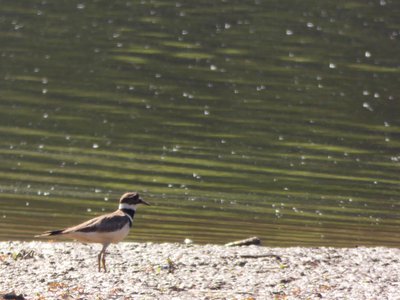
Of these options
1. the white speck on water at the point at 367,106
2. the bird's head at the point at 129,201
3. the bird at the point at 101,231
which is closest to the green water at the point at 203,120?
the white speck on water at the point at 367,106

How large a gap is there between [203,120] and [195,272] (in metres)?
14.1

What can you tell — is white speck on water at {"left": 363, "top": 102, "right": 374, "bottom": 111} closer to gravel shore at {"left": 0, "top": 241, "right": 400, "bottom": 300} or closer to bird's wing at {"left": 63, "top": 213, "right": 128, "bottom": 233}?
gravel shore at {"left": 0, "top": 241, "right": 400, "bottom": 300}

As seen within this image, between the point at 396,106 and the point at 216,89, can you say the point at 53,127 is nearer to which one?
the point at 216,89

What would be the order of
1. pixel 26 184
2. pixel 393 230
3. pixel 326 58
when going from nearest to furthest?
pixel 393 230 < pixel 26 184 < pixel 326 58

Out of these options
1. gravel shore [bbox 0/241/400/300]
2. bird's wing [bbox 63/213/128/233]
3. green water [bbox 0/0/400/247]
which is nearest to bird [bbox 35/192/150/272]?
bird's wing [bbox 63/213/128/233]

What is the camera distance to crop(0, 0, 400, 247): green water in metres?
20.2

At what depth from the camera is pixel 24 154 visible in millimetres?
23984

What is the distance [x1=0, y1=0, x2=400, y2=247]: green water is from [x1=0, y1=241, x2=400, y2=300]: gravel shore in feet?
8.36

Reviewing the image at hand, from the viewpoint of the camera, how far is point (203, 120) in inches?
1101

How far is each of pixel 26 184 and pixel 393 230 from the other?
21.2ft

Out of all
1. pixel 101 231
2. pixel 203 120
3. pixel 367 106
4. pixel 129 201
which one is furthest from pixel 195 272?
pixel 367 106

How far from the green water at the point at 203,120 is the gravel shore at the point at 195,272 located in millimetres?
2549

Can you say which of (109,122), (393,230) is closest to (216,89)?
(109,122)

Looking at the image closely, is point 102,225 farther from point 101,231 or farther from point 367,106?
point 367,106
